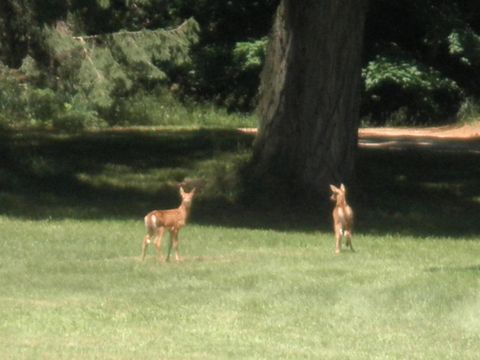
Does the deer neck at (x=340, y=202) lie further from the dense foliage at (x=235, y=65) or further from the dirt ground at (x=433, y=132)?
the dirt ground at (x=433, y=132)

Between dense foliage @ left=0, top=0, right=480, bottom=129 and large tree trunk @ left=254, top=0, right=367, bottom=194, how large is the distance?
17.8 feet

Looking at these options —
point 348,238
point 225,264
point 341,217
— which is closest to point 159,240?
point 225,264

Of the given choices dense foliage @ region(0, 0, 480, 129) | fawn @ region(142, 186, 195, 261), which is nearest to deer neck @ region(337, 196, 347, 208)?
fawn @ region(142, 186, 195, 261)

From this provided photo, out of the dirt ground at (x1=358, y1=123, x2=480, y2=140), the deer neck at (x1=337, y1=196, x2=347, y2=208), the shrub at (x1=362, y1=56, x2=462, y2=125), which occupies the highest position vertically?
the deer neck at (x1=337, y1=196, x2=347, y2=208)

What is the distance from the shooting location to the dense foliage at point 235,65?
1133 inches

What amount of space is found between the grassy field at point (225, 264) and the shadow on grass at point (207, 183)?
5 centimetres

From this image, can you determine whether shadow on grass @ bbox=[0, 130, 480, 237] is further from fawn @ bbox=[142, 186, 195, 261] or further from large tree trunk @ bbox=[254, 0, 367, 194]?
fawn @ bbox=[142, 186, 195, 261]

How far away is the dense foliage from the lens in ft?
94.4

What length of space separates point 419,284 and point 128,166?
12.0 meters

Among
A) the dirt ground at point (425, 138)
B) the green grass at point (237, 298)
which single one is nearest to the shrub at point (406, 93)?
the dirt ground at point (425, 138)

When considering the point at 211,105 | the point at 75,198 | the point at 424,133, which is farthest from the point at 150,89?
the point at 75,198

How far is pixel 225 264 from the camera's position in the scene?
15.2 meters

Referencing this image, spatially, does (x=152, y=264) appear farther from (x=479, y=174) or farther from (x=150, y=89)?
(x=150, y=89)

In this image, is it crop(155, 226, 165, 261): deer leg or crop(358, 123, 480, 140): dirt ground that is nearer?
crop(155, 226, 165, 261): deer leg
